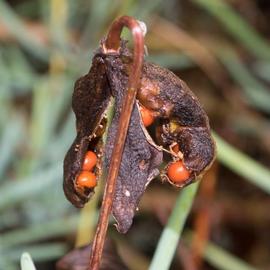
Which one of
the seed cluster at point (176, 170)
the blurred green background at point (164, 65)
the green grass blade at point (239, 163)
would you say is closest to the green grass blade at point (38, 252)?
the blurred green background at point (164, 65)

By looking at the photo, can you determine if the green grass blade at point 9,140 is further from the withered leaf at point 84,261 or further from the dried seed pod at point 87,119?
the dried seed pod at point 87,119

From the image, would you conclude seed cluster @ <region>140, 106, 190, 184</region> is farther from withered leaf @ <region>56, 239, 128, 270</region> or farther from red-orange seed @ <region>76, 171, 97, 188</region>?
withered leaf @ <region>56, 239, 128, 270</region>

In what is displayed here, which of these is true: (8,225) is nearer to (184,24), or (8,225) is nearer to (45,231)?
(45,231)

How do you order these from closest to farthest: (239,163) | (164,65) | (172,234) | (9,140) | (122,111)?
(122,111) < (172,234) < (239,163) < (9,140) < (164,65)

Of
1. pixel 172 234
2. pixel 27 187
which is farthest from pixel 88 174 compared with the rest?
pixel 27 187

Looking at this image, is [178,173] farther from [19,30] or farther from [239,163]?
[19,30]

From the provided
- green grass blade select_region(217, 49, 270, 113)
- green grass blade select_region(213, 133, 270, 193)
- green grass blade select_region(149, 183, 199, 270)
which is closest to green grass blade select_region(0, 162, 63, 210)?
green grass blade select_region(213, 133, 270, 193)
